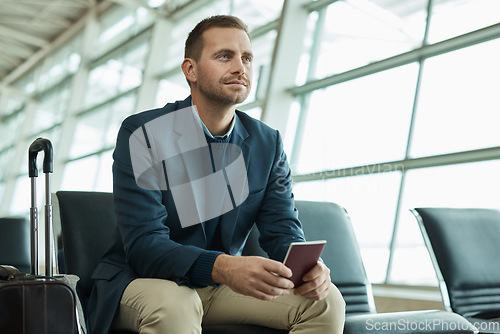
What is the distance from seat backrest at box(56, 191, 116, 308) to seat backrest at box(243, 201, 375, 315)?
0.59 m

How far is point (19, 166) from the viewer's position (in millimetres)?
15211

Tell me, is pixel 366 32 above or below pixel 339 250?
above

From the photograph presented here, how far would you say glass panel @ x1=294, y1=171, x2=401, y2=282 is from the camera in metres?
5.26

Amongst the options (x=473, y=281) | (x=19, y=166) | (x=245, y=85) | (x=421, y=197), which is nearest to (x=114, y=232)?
(x=245, y=85)

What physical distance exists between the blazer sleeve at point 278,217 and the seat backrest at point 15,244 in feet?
7.29

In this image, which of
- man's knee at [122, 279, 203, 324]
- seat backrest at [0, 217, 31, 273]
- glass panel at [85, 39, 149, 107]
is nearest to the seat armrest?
man's knee at [122, 279, 203, 324]

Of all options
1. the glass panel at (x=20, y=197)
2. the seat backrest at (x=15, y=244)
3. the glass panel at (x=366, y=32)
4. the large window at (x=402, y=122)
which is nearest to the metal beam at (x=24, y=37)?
the glass panel at (x=20, y=197)

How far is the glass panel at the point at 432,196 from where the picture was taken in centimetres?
462

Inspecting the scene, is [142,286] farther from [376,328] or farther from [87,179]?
[87,179]

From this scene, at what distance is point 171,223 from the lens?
1.97m

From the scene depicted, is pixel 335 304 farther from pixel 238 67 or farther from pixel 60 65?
pixel 60 65

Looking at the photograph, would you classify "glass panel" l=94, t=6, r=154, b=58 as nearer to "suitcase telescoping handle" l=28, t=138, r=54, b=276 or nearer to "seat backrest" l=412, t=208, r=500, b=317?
"seat backrest" l=412, t=208, r=500, b=317

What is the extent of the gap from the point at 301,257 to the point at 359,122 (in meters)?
4.47

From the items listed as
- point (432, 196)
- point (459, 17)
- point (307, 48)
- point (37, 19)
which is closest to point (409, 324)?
point (432, 196)
